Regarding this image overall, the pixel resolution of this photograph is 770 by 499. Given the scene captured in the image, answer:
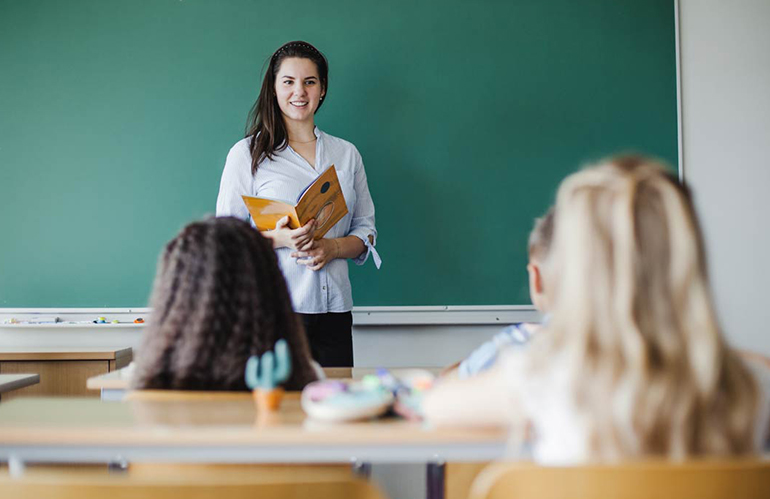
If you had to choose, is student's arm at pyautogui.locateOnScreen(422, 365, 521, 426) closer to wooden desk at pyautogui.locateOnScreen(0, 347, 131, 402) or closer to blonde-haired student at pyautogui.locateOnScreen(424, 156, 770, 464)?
blonde-haired student at pyautogui.locateOnScreen(424, 156, 770, 464)

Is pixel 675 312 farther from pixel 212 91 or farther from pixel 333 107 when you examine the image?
pixel 212 91

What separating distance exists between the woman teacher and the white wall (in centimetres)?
174

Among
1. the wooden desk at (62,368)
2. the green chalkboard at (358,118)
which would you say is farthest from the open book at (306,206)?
the wooden desk at (62,368)

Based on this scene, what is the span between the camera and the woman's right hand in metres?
2.26

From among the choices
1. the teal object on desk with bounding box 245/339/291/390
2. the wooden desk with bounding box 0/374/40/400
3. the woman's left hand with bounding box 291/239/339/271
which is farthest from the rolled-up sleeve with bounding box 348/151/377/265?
the teal object on desk with bounding box 245/339/291/390

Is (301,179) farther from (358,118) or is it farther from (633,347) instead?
(633,347)

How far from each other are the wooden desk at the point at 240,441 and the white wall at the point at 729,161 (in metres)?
2.57

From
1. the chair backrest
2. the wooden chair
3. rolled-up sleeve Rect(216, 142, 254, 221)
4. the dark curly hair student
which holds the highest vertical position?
rolled-up sleeve Rect(216, 142, 254, 221)

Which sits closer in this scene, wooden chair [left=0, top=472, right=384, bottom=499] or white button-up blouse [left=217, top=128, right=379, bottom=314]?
wooden chair [left=0, top=472, right=384, bottom=499]

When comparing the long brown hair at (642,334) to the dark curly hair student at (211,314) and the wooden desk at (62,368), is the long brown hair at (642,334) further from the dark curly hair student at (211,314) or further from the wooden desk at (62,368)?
the wooden desk at (62,368)

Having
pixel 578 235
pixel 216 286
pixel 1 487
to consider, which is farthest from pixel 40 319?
pixel 578 235

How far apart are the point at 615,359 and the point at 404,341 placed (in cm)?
227

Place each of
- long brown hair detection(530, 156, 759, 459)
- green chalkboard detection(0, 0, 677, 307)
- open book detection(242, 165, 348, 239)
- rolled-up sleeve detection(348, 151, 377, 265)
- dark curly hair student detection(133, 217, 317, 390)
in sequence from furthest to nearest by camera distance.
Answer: green chalkboard detection(0, 0, 677, 307) → rolled-up sleeve detection(348, 151, 377, 265) → open book detection(242, 165, 348, 239) → dark curly hair student detection(133, 217, 317, 390) → long brown hair detection(530, 156, 759, 459)

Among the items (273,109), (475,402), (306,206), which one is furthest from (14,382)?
(475,402)
